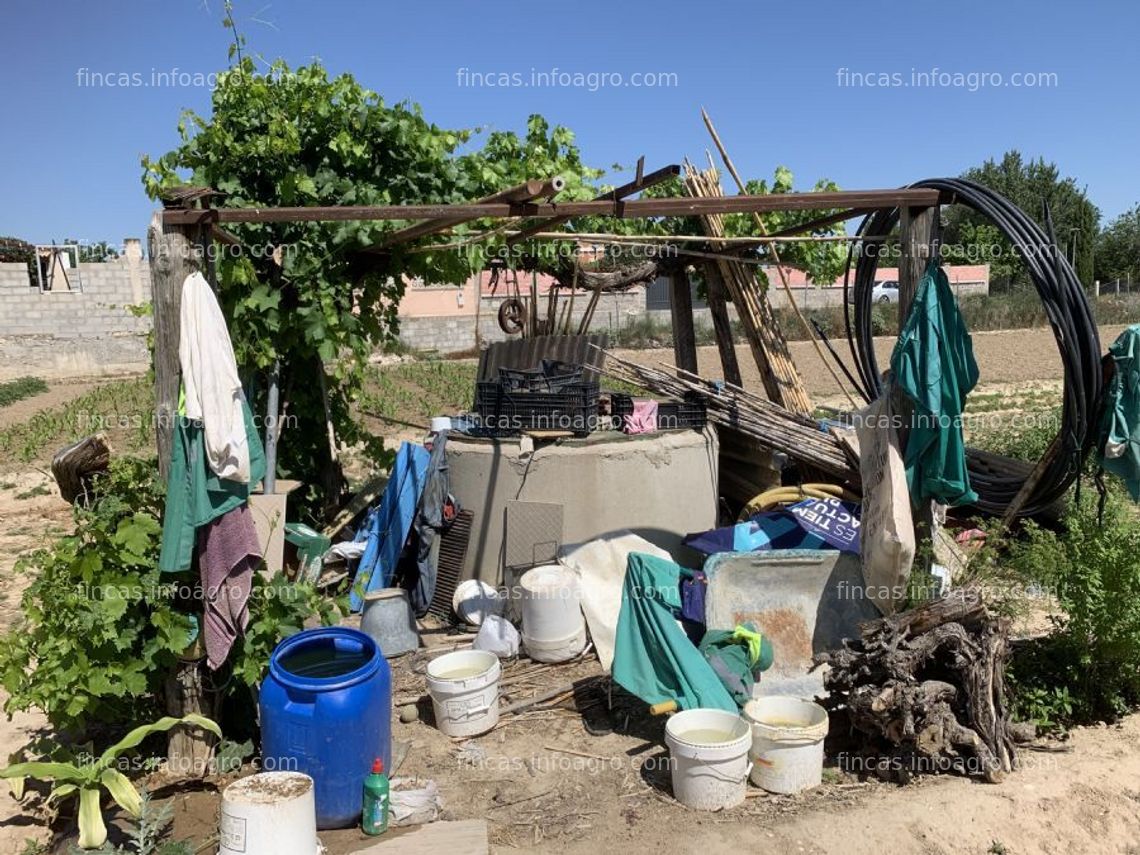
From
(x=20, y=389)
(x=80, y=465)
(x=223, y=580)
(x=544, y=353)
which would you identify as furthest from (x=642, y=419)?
(x=20, y=389)

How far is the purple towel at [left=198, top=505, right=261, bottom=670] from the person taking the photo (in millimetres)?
4723

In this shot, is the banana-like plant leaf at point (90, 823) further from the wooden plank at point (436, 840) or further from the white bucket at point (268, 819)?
the wooden plank at point (436, 840)

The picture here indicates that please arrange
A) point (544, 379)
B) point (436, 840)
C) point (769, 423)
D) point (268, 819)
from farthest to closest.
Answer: point (769, 423) < point (544, 379) < point (436, 840) < point (268, 819)

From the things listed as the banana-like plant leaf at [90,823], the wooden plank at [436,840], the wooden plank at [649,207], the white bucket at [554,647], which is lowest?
the wooden plank at [436,840]

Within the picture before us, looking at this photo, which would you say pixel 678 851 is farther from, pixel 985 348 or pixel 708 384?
pixel 985 348

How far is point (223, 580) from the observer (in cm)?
473

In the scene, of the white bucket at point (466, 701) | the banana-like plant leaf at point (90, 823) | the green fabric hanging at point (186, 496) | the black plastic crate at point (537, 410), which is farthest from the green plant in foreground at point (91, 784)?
the black plastic crate at point (537, 410)

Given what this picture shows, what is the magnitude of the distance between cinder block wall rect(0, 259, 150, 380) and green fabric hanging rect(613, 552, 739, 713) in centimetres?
2486

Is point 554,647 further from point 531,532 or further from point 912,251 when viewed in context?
point 912,251

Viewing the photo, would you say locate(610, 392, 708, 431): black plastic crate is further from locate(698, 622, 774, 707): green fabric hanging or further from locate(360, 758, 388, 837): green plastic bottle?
locate(360, 758, 388, 837): green plastic bottle

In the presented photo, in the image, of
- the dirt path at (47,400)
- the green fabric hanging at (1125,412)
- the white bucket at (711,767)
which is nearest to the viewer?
the white bucket at (711,767)

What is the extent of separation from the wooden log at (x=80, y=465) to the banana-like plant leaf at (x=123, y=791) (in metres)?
1.51

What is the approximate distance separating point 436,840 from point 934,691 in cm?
271

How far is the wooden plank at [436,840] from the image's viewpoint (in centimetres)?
417
